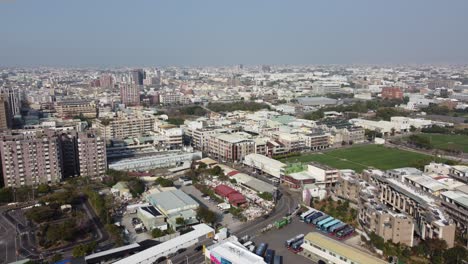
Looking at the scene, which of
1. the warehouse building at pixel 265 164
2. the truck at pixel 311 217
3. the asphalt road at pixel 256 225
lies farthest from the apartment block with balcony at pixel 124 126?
the truck at pixel 311 217

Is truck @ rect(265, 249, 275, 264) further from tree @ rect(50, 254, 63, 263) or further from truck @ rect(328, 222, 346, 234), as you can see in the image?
tree @ rect(50, 254, 63, 263)

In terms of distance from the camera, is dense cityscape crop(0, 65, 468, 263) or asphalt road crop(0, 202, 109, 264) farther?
asphalt road crop(0, 202, 109, 264)

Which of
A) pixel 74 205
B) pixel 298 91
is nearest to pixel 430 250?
pixel 74 205

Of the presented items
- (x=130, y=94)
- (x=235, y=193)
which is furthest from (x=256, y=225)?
(x=130, y=94)

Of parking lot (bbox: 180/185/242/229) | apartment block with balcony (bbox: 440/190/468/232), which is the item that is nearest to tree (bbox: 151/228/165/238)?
parking lot (bbox: 180/185/242/229)

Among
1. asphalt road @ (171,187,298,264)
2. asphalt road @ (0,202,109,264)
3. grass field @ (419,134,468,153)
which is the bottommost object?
asphalt road @ (0,202,109,264)

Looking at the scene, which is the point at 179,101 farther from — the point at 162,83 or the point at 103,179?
the point at 103,179
